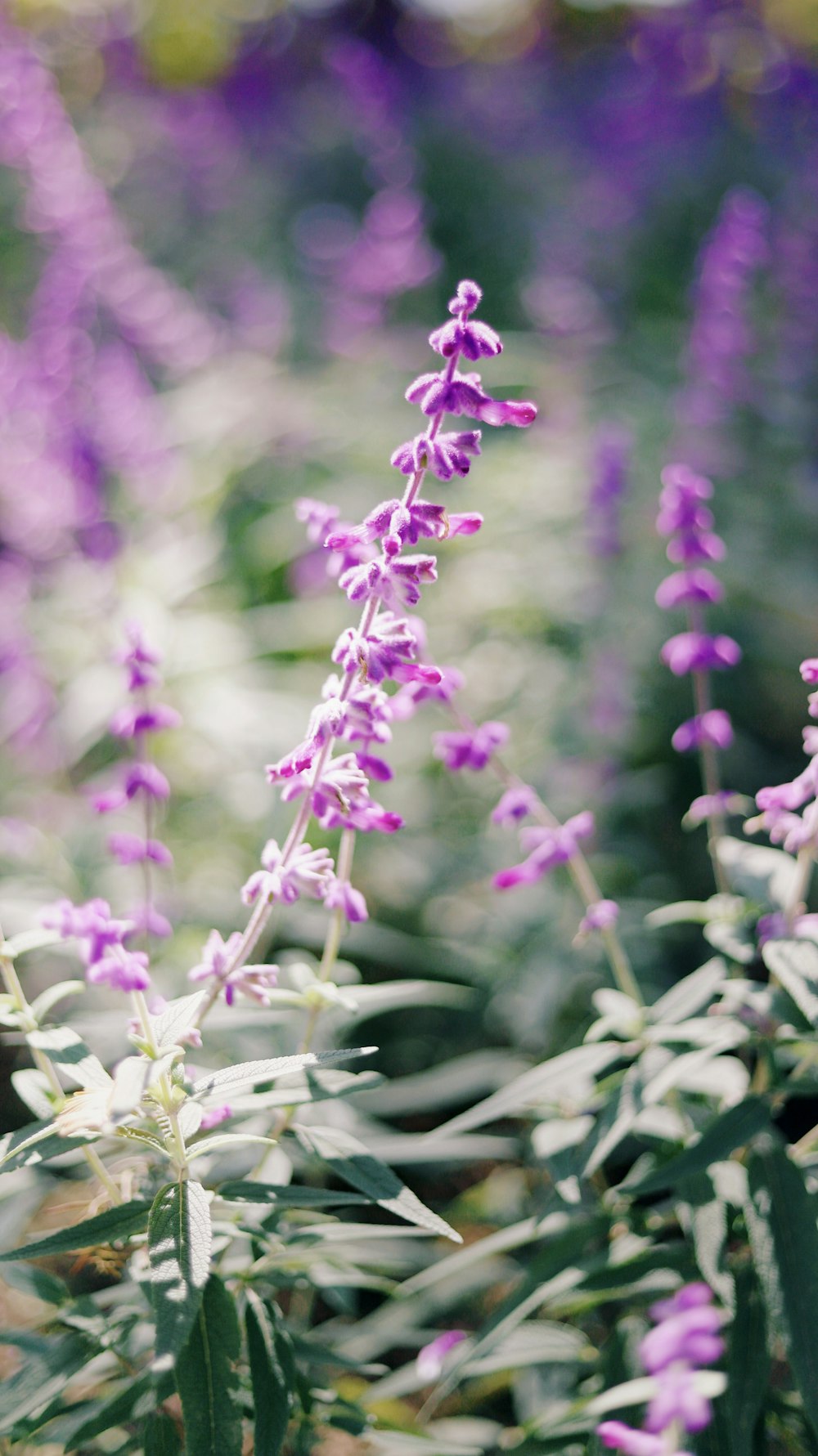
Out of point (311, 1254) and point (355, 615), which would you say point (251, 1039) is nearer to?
point (311, 1254)

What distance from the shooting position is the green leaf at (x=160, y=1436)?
1.71 metres

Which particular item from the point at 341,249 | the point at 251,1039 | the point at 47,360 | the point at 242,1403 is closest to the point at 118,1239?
the point at 242,1403

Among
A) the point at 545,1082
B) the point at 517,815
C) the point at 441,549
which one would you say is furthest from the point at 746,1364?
the point at 441,549

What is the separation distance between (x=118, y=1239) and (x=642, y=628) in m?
3.22

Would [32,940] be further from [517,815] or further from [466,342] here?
[466,342]

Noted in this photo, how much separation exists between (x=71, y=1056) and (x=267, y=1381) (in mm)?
606

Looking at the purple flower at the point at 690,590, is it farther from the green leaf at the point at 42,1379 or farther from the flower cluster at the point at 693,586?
the green leaf at the point at 42,1379

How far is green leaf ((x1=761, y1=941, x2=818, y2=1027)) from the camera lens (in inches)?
66.6

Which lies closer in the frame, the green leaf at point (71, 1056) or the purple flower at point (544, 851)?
the green leaf at point (71, 1056)

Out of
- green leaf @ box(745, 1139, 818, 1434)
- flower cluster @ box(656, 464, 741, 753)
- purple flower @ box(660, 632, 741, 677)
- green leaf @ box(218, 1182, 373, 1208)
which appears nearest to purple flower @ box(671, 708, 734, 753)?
flower cluster @ box(656, 464, 741, 753)

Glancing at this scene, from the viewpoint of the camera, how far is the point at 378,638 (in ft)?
4.92

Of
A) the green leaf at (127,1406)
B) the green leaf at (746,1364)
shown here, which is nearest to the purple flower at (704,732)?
the green leaf at (746,1364)

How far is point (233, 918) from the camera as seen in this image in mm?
3320

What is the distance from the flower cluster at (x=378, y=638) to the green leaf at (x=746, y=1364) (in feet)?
3.49
